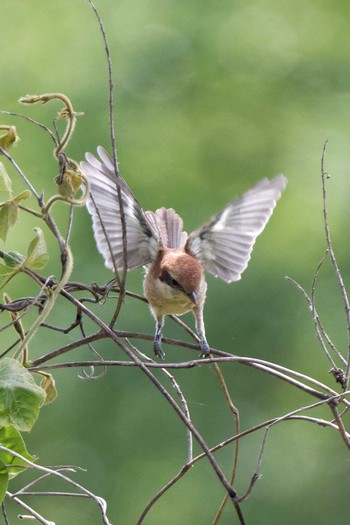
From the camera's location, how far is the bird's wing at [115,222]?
2.67 metres

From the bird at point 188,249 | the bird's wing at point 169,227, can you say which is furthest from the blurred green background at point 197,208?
the bird at point 188,249

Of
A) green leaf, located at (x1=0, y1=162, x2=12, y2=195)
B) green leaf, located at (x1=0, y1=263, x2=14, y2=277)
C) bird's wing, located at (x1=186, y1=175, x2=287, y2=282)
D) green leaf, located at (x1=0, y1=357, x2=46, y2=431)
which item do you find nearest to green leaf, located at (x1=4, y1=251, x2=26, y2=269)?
green leaf, located at (x1=0, y1=263, x2=14, y2=277)

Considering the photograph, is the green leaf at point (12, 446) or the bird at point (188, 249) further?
the bird at point (188, 249)

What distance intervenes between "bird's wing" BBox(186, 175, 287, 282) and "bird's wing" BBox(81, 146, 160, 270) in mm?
161

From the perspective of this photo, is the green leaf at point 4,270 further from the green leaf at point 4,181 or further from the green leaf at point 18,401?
the green leaf at point 18,401

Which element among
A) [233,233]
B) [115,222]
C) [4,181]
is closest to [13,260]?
[4,181]

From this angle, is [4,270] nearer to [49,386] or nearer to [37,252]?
[37,252]

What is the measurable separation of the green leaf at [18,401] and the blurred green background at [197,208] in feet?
10.5

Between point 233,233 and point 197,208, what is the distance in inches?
118

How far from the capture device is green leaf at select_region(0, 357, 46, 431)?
1.64m

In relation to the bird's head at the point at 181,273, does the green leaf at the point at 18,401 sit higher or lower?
lower

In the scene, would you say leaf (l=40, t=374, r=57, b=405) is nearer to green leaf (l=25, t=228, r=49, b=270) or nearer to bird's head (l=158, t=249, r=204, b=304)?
green leaf (l=25, t=228, r=49, b=270)

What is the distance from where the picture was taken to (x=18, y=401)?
64.8 inches

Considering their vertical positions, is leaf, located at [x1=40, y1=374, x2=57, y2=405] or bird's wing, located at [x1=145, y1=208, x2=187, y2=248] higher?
bird's wing, located at [x1=145, y1=208, x2=187, y2=248]
